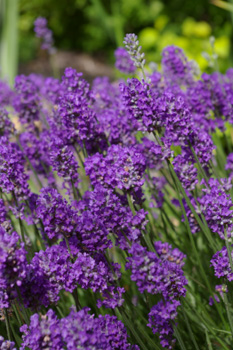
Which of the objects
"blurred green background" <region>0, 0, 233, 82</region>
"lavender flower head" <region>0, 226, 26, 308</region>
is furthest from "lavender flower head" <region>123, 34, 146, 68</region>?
"blurred green background" <region>0, 0, 233, 82</region>

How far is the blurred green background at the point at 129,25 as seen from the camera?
324 inches

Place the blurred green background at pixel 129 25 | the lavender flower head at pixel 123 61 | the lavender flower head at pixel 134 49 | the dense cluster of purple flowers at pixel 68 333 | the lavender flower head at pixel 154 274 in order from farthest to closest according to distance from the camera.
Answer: the blurred green background at pixel 129 25
the lavender flower head at pixel 123 61
the lavender flower head at pixel 134 49
the lavender flower head at pixel 154 274
the dense cluster of purple flowers at pixel 68 333

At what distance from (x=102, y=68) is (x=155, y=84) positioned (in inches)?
355

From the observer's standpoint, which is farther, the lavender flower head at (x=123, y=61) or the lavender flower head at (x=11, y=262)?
the lavender flower head at (x=123, y=61)

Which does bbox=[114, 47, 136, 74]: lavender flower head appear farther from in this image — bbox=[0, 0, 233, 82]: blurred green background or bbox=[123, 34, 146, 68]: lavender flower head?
bbox=[0, 0, 233, 82]: blurred green background

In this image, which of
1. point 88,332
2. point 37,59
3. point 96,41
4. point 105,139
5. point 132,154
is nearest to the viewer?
point 88,332

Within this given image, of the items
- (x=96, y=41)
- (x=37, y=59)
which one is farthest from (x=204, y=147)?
(x=37, y=59)

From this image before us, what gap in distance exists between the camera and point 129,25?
11.2 metres

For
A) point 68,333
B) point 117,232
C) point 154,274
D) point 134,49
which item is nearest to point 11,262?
point 68,333

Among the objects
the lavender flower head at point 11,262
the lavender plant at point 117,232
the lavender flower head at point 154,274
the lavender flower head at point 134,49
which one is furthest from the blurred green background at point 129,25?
the lavender flower head at point 11,262

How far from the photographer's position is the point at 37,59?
44.7 feet

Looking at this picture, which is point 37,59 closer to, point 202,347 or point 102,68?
point 102,68

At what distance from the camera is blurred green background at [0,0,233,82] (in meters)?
8.23

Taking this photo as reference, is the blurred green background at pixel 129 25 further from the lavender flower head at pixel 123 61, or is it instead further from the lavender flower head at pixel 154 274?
the lavender flower head at pixel 154 274
